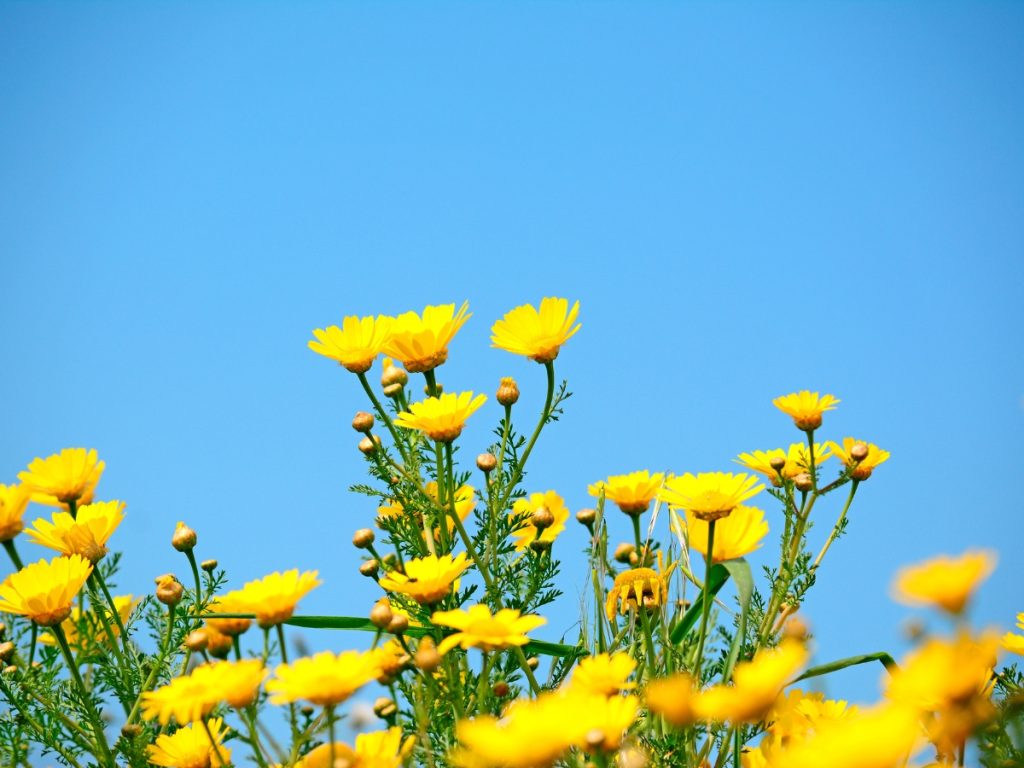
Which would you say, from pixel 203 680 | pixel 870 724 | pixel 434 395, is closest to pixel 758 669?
pixel 870 724

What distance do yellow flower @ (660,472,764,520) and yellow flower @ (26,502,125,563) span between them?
1.32m

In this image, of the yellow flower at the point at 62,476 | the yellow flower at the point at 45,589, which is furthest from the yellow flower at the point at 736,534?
the yellow flower at the point at 62,476

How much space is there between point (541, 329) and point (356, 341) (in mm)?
458

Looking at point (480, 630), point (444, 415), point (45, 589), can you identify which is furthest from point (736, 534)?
point (45, 589)

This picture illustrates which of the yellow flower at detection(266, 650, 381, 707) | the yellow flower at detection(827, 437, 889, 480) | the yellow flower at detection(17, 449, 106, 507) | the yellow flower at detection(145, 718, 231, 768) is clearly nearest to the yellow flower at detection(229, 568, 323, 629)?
the yellow flower at detection(266, 650, 381, 707)

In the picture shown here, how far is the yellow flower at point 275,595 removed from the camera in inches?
65.7

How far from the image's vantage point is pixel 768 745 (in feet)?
5.53

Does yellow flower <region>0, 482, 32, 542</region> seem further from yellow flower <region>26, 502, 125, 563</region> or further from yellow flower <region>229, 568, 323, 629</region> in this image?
yellow flower <region>229, 568, 323, 629</region>

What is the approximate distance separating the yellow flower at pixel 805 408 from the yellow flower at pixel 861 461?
10cm

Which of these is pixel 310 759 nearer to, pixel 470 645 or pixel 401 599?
pixel 470 645

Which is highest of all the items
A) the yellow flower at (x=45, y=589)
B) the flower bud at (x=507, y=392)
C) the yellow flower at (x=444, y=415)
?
the flower bud at (x=507, y=392)

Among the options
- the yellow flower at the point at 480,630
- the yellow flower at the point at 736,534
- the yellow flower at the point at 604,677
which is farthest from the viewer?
the yellow flower at the point at 736,534

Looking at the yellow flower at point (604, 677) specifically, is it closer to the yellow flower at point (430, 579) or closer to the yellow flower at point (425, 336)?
the yellow flower at point (430, 579)

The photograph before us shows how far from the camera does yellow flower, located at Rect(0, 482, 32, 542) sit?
2.30 metres
